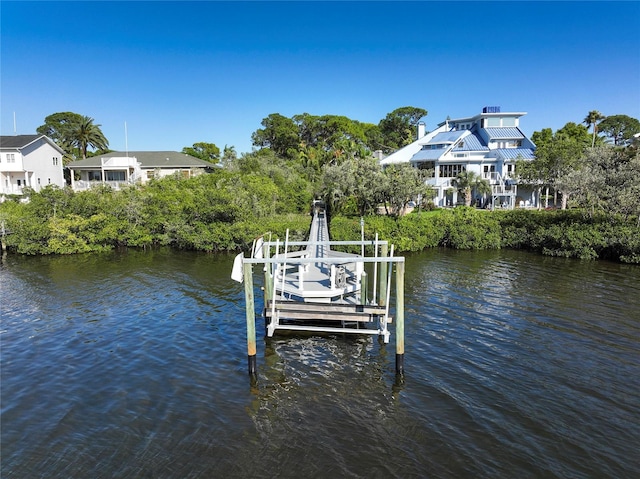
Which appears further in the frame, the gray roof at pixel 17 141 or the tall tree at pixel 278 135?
the tall tree at pixel 278 135

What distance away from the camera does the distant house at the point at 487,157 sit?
54.0 metres

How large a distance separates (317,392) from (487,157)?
167ft

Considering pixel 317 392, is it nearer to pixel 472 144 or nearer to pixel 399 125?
pixel 472 144

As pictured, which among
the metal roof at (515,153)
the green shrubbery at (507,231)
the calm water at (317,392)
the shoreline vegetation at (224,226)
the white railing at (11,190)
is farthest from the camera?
the metal roof at (515,153)

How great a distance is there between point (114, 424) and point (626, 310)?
2020cm

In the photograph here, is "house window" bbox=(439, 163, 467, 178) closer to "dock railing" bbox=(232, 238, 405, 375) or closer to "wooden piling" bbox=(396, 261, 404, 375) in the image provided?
"dock railing" bbox=(232, 238, 405, 375)

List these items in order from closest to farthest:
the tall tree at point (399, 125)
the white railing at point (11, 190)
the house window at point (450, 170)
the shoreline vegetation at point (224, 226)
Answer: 1. the shoreline vegetation at point (224, 226)
2. the white railing at point (11, 190)
3. the house window at point (450, 170)
4. the tall tree at point (399, 125)

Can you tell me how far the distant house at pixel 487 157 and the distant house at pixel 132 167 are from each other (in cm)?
3024

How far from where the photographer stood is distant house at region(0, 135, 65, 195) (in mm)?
49219

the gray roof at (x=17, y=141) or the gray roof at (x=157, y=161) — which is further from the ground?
the gray roof at (x=17, y=141)

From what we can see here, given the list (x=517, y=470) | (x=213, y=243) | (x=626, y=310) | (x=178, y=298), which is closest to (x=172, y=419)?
(x=517, y=470)

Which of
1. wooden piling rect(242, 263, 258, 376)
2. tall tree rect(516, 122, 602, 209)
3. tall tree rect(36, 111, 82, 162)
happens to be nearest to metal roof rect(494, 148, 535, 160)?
tall tree rect(516, 122, 602, 209)

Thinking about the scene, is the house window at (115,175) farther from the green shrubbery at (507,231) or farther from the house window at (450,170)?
the house window at (450,170)

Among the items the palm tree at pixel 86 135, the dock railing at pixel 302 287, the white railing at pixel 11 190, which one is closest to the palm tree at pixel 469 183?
the dock railing at pixel 302 287
